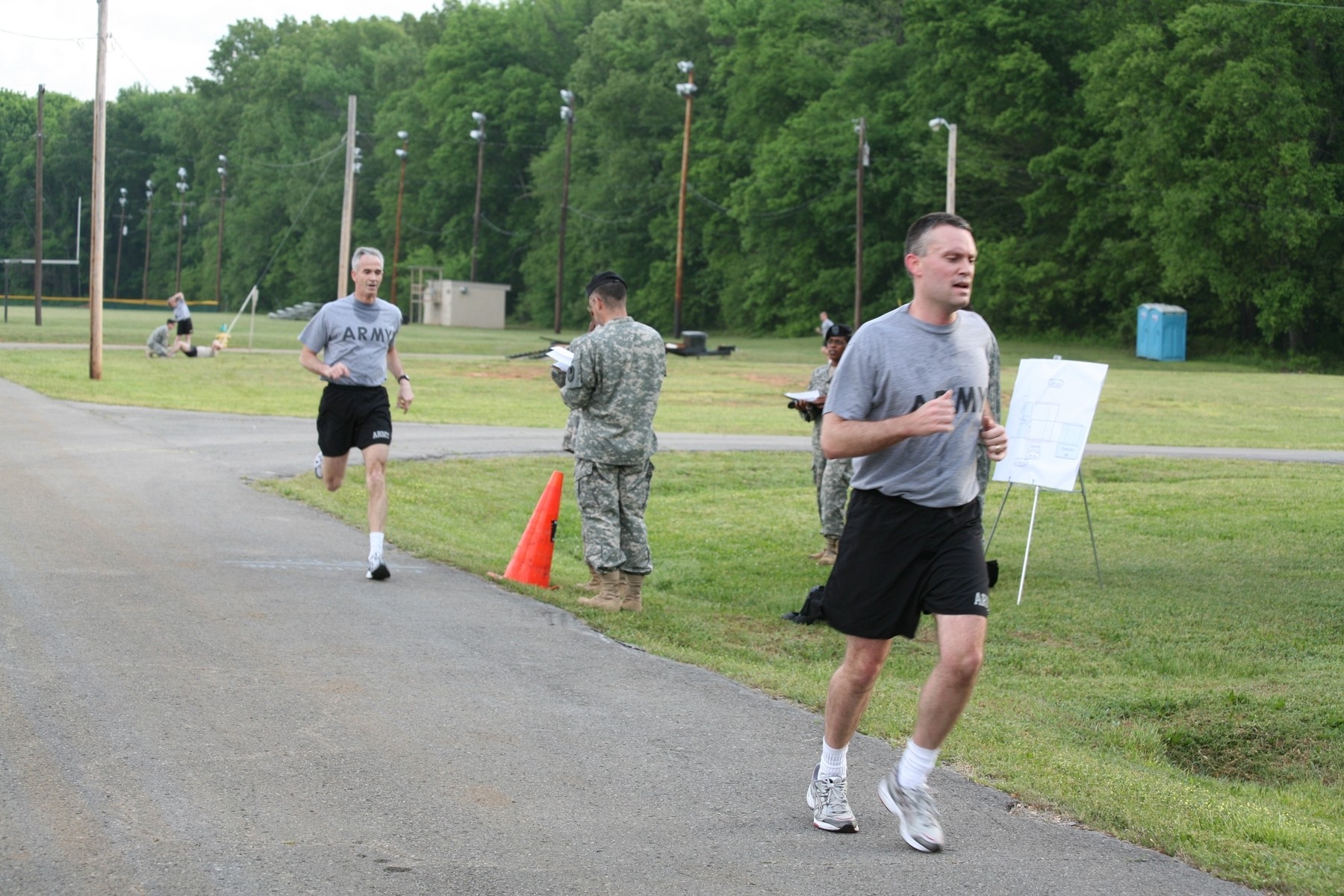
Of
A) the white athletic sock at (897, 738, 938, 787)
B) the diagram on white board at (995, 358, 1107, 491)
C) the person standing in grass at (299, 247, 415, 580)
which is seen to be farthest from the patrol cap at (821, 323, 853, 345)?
the white athletic sock at (897, 738, 938, 787)

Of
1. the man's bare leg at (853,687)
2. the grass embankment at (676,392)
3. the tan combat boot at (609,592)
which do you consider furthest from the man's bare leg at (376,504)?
the grass embankment at (676,392)

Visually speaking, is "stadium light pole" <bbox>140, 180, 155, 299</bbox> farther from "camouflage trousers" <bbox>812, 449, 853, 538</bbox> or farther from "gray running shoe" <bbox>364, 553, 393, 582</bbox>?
"gray running shoe" <bbox>364, 553, 393, 582</bbox>

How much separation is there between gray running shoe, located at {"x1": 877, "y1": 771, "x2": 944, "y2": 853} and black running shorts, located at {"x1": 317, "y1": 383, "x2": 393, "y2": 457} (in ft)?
19.0

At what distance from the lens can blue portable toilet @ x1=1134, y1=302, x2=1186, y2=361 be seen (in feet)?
179

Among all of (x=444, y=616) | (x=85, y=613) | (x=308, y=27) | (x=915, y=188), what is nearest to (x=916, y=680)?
(x=444, y=616)

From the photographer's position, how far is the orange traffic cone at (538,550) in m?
10.1

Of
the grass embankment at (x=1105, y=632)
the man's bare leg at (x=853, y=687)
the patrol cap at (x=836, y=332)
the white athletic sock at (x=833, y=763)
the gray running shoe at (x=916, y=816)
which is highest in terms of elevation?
the patrol cap at (x=836, y=332)

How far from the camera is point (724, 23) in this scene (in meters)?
84.2

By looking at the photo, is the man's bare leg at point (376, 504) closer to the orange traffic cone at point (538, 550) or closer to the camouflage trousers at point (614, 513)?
the orange traffic cone at point (538, 550)

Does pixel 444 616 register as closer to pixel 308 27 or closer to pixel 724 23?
pixel 724 23

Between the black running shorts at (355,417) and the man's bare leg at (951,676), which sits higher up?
the black running shorts at (355,417)

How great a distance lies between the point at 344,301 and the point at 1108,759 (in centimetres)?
593

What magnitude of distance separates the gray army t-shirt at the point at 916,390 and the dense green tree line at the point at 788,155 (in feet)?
166

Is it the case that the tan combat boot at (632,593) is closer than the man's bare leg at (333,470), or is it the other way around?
the tan combat boot at (632,593)
